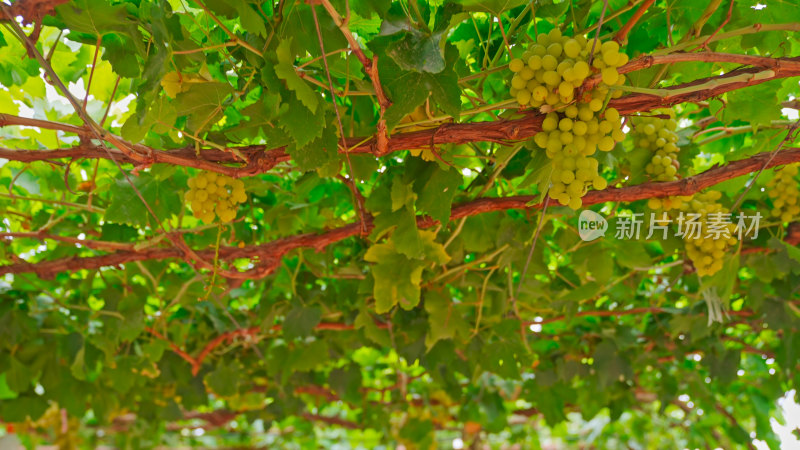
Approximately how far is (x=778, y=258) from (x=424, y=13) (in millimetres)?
1635

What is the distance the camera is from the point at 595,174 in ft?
3.93

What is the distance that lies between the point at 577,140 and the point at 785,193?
116 cm

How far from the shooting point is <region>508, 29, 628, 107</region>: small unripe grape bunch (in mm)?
1091

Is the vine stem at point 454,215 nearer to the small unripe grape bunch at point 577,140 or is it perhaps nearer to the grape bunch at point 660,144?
the grape bunch at point 660,144

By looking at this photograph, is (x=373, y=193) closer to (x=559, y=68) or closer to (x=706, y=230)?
(x=559, y=68)

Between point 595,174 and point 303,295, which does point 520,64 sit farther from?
point 303,295

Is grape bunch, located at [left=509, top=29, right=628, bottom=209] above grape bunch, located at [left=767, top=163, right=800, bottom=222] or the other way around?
above

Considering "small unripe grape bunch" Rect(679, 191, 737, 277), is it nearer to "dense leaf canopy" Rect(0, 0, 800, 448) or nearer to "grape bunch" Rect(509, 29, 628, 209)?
"dense leaf canopy" Rect(0, 0, 800, 448)

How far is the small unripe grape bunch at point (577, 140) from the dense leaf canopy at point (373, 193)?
26 millimetres

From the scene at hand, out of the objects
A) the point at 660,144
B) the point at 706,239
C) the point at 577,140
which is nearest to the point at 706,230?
the point at 706,239

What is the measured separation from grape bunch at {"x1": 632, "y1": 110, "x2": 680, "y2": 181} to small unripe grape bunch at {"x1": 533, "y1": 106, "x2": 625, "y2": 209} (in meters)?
0.54

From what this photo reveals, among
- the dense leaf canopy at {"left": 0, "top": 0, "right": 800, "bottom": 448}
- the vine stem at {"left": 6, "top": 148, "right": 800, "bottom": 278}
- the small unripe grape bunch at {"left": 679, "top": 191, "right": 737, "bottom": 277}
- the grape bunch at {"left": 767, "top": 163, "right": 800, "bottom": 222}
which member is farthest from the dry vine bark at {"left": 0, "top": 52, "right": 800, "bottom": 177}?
the grape bunch at {"left": 767, "top": 163, "right": 800, "bottom": 222}

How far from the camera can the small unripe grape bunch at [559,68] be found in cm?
109

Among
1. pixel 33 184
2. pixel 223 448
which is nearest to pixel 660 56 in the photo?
pixel 33 184
